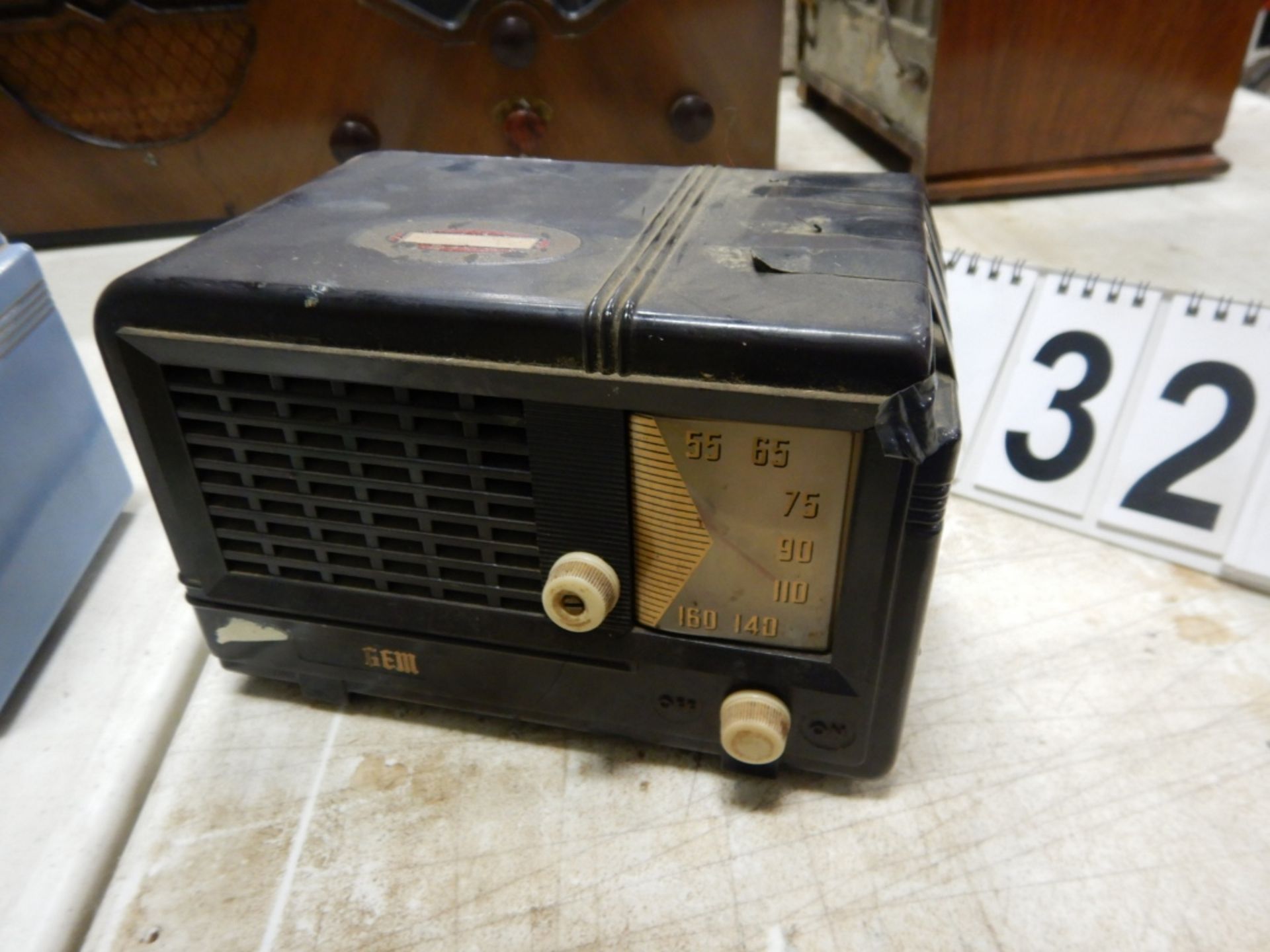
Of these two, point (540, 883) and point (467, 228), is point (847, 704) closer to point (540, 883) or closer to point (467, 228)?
point (540, 883)

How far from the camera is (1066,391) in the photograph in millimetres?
821

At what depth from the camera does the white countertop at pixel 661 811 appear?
51 cm

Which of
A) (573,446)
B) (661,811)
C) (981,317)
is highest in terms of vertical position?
(573,446)

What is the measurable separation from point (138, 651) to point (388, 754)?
240mm

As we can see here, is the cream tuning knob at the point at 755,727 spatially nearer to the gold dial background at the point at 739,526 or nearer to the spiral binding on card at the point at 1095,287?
the gold dial background at the point at 739,526

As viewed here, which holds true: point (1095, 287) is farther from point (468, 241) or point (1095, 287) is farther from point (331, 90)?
point (331, 90)

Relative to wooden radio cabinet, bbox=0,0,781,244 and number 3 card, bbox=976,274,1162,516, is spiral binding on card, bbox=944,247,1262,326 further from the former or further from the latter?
wooden radio cabinet, bbox=0,0,781,244

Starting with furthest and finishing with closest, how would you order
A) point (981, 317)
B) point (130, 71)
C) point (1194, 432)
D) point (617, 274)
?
1. point (130, 71)
2. point (981, 317)
3. point (1194, 432)
4. point (617, 274)

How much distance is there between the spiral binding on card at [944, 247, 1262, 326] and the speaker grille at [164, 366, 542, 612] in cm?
51

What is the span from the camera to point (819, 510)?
474 mm

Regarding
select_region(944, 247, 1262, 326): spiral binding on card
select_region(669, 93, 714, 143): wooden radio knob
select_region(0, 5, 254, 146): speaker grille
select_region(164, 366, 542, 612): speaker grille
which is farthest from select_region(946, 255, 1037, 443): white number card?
select_region(0, 5, 254, 146): speaker grille

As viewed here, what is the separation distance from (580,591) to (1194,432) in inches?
22.8

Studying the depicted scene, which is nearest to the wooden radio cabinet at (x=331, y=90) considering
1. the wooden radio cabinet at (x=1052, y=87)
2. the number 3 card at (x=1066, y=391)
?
the wooden radio cabinet at (x=1052, y=87)

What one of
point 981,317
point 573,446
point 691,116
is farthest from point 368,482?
Answer: point 691,116
